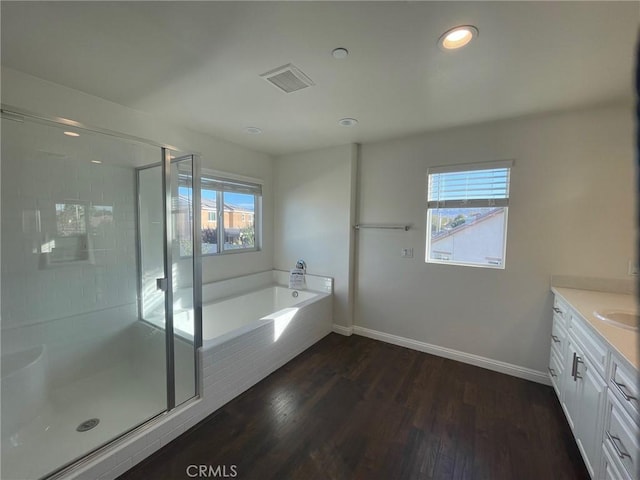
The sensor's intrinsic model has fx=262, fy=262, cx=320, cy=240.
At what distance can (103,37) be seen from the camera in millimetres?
1449

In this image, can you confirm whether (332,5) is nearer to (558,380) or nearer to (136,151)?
(136,151)

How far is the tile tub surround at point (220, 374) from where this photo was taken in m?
1.51

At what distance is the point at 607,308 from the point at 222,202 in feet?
12.0

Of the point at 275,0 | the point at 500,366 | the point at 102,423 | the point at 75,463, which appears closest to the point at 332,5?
the point at 275,0

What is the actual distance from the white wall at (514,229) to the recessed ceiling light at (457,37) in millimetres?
1425

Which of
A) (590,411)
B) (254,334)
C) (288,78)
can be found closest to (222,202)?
(254,334)

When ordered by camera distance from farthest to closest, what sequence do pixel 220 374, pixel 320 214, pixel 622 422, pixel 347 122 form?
pixel 320 214, pixel 347 122, pixel 220 374, pixel 622 422

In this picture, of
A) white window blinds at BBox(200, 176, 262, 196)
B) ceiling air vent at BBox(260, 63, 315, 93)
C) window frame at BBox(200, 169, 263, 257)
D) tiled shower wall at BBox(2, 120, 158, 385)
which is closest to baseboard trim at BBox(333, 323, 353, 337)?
window frame at BBox(200, 169, 263, 257)

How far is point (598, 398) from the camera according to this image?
137cm

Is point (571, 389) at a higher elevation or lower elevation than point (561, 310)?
lower

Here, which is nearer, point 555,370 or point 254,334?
point 555,370

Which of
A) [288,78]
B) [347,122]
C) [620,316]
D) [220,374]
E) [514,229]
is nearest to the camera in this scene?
[620,316]

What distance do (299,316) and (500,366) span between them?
2.08 m

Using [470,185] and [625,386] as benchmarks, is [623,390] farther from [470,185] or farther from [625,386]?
[470,185]
